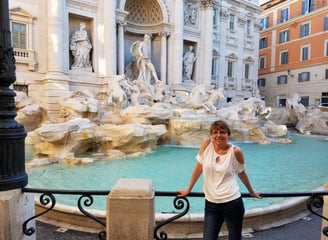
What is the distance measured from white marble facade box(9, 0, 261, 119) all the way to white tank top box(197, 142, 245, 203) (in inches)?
473

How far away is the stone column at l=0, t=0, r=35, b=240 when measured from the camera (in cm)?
167

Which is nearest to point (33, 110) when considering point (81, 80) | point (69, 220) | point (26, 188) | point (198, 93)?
point (81, 80)

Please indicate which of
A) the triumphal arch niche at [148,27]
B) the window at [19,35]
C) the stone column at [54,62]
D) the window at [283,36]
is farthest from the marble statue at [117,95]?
the window at [283,36]

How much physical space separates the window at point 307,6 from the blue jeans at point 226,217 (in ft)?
94.6

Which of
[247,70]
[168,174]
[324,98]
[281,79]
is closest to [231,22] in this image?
[247,70]

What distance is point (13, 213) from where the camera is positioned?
1.76 metres

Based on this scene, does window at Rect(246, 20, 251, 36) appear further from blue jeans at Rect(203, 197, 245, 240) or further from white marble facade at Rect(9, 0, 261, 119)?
blue jeans at Rect(203, 197, 245, 240)

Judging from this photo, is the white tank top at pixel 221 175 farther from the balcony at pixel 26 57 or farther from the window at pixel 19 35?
the window at pixel 19 35

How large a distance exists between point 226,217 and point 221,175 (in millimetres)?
296

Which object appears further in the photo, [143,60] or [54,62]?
[143,60]

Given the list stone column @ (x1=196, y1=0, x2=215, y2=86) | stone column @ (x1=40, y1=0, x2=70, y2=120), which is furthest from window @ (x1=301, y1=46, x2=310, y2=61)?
A: stone column @ (x1=40, y1=0, x2=70, y2=120)

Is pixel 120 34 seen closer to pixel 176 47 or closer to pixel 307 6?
pixel 176 47

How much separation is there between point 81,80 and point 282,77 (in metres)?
21.6

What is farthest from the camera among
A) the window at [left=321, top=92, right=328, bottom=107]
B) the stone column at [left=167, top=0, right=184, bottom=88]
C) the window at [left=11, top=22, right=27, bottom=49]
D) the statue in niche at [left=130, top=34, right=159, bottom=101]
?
the window at [left=321, top=92, right=328, bottom=107]
